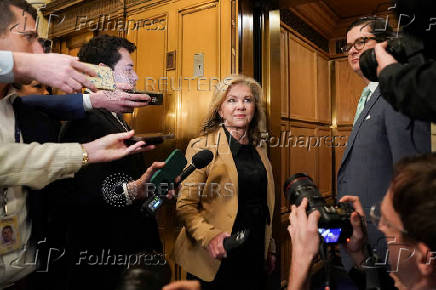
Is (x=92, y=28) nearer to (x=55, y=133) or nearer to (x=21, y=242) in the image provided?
(x=55, y=133)

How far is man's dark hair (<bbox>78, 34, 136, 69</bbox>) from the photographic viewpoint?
4.42 feet

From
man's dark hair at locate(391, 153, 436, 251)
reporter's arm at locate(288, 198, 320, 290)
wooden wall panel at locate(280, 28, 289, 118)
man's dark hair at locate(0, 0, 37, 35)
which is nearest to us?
man's dark hair at locate(391, 153, 436, 251)

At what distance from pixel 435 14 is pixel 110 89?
100 cm

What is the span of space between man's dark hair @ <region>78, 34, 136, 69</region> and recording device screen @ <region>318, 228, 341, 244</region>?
1.11 metres

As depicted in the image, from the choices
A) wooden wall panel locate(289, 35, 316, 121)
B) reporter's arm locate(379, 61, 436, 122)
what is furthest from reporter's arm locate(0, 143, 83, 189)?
wooden wall panel locate(289, 35, 316, 121)

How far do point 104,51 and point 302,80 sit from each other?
194 centimetres

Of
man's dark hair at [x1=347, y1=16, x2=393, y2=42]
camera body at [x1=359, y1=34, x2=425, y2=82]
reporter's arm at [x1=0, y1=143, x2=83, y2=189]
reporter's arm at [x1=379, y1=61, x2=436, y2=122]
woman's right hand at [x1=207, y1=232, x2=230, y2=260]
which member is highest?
man's dark hair at [x1=347, y1=16, x2=393, y2=42]

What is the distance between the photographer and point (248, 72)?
1.82 m

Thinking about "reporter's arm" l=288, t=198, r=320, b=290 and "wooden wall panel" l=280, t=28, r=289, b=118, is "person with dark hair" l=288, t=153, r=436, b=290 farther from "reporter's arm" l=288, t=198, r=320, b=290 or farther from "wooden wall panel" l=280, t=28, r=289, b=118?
"wooden wall panel" l=280, t=28, r=289, b=118

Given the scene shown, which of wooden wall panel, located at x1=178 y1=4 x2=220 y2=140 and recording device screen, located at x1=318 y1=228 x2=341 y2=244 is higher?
wooden wall panel, located at x1=178 y1=4 x2=220 y2=140

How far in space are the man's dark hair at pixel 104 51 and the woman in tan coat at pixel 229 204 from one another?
55cm

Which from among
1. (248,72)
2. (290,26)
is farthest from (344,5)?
(248,72)

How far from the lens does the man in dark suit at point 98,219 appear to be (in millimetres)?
1059

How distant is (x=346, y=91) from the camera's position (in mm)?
3277
